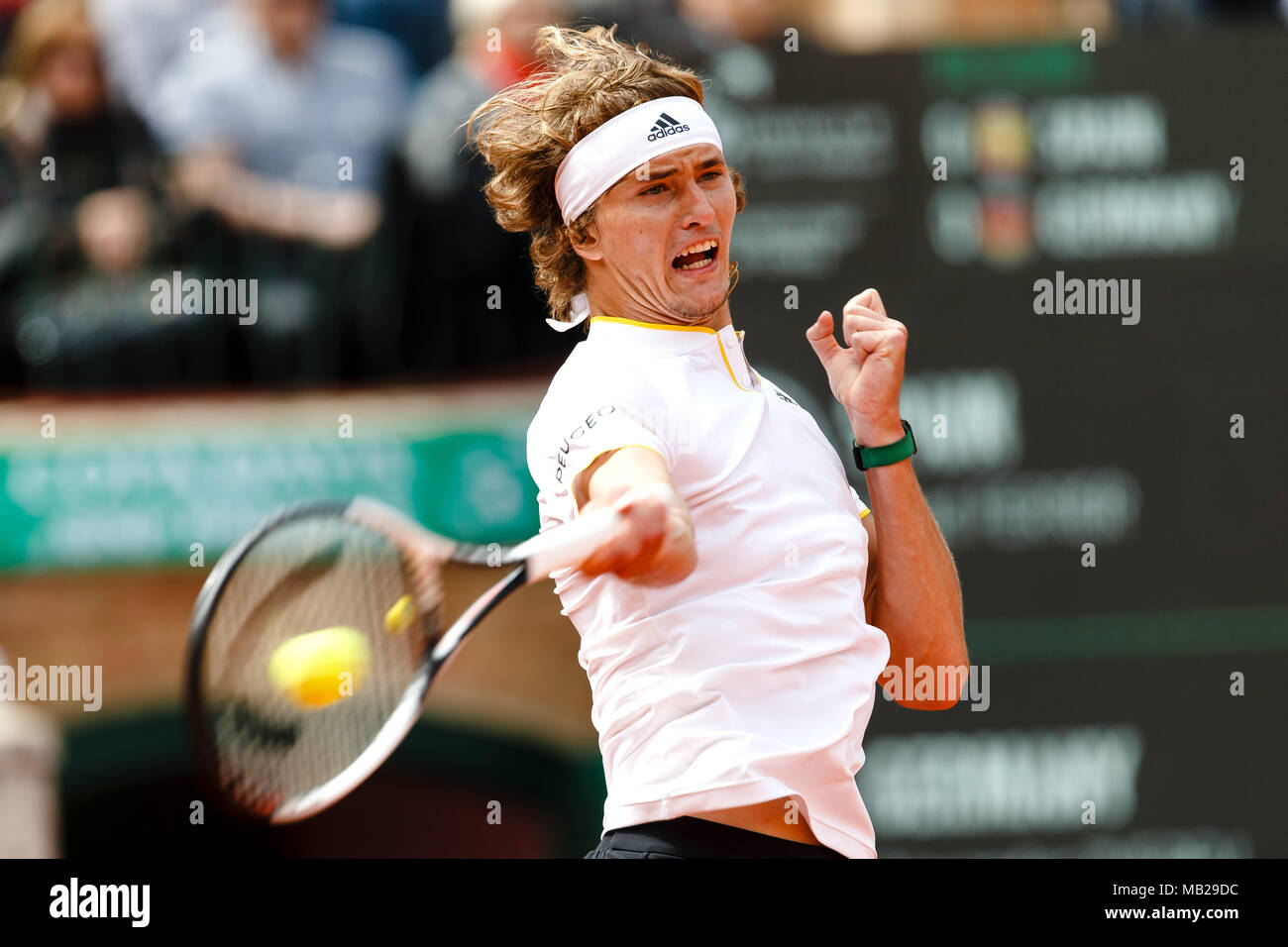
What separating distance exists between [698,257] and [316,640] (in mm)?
774

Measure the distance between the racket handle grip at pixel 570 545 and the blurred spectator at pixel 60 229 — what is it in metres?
2.61

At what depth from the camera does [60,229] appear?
4672 mm

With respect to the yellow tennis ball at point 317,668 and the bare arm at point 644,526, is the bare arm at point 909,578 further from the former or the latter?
the yellow tennis ball at point 317,668

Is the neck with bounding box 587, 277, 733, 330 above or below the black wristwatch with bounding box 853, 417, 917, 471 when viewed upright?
above

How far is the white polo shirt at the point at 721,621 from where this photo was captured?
7.77ft

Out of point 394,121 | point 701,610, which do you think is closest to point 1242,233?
point 394,121

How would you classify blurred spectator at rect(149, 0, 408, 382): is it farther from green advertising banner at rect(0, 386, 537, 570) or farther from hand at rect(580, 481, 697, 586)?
hand at rect(580, 481, 697, 586)

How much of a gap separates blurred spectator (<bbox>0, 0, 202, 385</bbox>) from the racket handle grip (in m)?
2.61

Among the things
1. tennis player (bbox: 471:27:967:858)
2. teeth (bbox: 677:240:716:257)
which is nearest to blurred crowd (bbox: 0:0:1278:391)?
tennis player (bbox: 471:27:967:858)

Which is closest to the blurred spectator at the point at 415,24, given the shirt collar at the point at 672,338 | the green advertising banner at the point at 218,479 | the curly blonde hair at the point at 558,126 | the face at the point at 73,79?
the face at the point at 73,79

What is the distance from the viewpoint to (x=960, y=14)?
16.0 ft

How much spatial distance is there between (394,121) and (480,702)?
151 centimetres

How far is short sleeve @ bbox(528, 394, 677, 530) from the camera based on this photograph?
235cm
